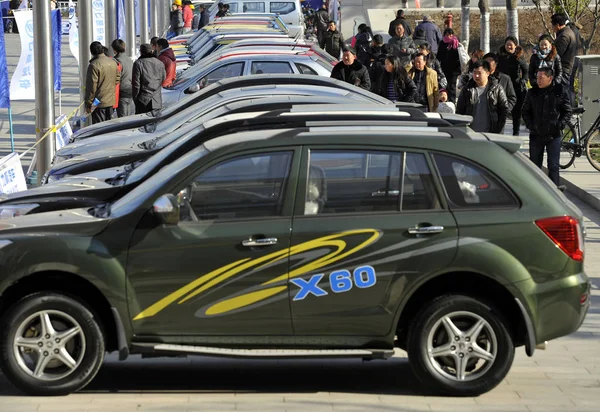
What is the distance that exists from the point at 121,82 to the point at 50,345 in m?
13.9

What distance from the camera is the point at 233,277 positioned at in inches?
272

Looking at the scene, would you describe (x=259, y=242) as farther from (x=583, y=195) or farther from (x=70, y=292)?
(x=583, y=195)

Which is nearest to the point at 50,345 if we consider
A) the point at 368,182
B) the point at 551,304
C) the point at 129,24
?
the point at 368,182

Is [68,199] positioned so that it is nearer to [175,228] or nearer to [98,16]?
[175,228]

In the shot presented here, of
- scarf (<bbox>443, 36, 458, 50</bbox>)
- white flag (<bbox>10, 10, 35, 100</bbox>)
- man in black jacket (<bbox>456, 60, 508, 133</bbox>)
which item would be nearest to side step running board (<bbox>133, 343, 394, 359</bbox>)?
man in black jacket (<bbox>456, 60, 508, 133</bbox>)

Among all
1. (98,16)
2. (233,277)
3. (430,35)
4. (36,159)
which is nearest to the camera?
(233,277)

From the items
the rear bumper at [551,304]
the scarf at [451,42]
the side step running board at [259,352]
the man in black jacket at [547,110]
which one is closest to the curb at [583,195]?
the man in black jacket at [547,110]

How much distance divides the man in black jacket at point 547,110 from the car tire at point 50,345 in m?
8.26

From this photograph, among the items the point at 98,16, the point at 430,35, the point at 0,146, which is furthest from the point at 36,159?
the point at 430,35

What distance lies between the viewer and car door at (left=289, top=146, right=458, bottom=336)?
22.7 feet

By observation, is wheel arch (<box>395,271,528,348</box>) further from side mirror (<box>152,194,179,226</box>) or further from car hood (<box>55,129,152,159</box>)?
car hood (<box>55,129,152,159</box>)

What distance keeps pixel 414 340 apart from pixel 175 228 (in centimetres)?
149

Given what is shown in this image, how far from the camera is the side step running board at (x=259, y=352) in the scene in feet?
22.6

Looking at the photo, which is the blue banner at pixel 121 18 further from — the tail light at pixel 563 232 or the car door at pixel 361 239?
the tail light at pixel 563 232
